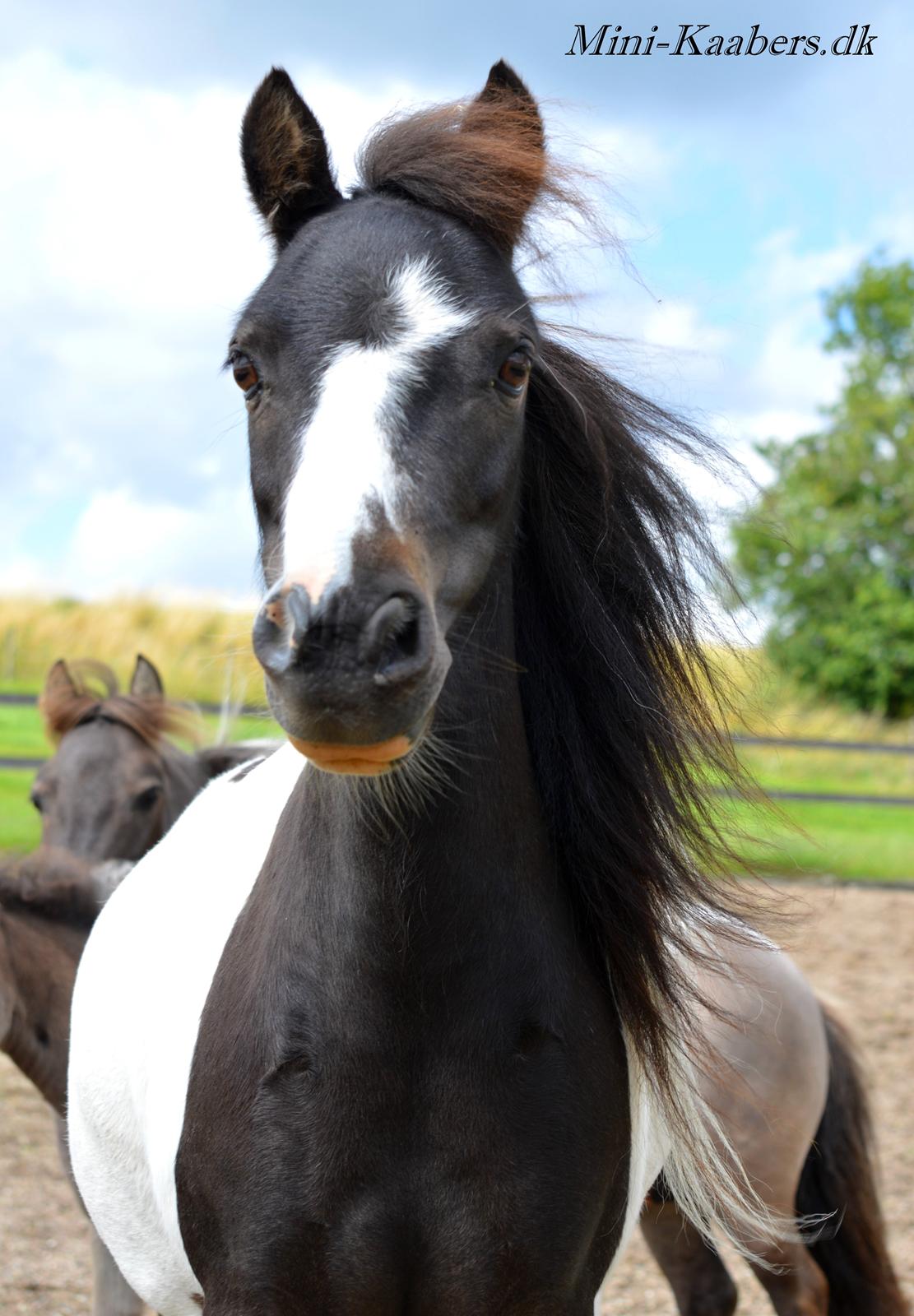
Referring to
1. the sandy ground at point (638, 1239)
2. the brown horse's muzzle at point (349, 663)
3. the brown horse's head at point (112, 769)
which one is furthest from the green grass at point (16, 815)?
the brown horse's muzzle at point (349, 663)

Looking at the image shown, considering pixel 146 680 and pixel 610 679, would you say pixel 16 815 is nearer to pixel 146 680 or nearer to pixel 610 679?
pixel 146 680

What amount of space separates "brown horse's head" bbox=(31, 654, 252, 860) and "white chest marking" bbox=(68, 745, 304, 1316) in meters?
2.25

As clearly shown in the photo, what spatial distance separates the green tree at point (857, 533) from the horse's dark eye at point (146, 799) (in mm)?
25174

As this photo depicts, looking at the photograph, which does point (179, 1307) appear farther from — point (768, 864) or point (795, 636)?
point (795, 636)

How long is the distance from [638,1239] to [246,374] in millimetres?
4930

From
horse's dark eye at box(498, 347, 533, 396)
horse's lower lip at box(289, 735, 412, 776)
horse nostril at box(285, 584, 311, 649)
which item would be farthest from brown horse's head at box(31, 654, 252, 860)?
horse nostril at box(285, 584, 311, 649)

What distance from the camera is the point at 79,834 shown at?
511cm

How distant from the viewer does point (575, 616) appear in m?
2.25

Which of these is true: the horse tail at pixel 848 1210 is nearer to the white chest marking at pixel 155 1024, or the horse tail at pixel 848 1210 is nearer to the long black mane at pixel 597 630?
the long black mane at pixel 597 630

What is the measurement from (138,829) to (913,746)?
16291 mm

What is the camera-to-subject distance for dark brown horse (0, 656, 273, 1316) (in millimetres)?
3764

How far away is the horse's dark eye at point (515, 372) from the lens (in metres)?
1.95

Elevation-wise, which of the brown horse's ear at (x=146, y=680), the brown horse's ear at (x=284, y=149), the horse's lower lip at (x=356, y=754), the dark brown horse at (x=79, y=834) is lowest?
the dark brown horse at (x=79, y=834)

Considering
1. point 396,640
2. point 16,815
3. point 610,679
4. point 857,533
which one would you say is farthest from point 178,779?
point 857,533
